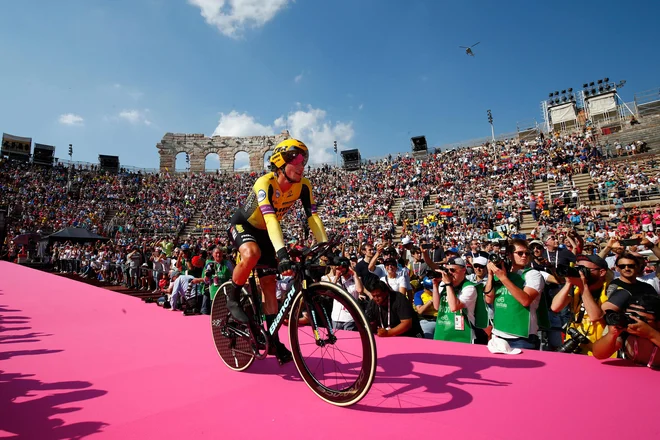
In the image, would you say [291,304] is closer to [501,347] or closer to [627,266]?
[501,347]

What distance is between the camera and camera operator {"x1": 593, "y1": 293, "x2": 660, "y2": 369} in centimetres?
256

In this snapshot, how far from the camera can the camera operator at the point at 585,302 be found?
3127 mm

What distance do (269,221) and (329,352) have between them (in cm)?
128

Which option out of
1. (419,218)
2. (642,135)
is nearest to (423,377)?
(419,218)

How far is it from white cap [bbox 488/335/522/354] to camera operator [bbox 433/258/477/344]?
69 cm

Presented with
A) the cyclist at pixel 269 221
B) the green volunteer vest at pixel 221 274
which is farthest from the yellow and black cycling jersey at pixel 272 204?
the green volunteer vest at pixel 221 274

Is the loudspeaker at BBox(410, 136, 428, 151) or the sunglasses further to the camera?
the loudspeaker at BBox(410, 136, 428, 151)

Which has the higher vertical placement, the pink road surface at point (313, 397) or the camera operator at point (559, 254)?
the camera operator at point (559, 254)

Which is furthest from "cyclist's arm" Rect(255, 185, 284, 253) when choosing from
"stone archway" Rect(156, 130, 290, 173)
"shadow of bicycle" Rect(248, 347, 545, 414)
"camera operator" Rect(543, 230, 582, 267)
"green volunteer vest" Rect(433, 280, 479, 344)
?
"stone archway" Rect(156, 130, 290, 173)

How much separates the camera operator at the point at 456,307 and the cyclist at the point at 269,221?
1970 mm

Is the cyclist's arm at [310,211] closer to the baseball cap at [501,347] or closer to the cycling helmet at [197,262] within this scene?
the baseball cap at [501,347]

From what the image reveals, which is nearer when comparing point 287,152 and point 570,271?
point 287,152

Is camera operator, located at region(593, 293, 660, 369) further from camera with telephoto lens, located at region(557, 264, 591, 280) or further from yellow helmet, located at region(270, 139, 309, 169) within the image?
yellow helmet, located at region(270, 139, 309, 169)

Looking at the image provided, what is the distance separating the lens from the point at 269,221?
2.73 metres
